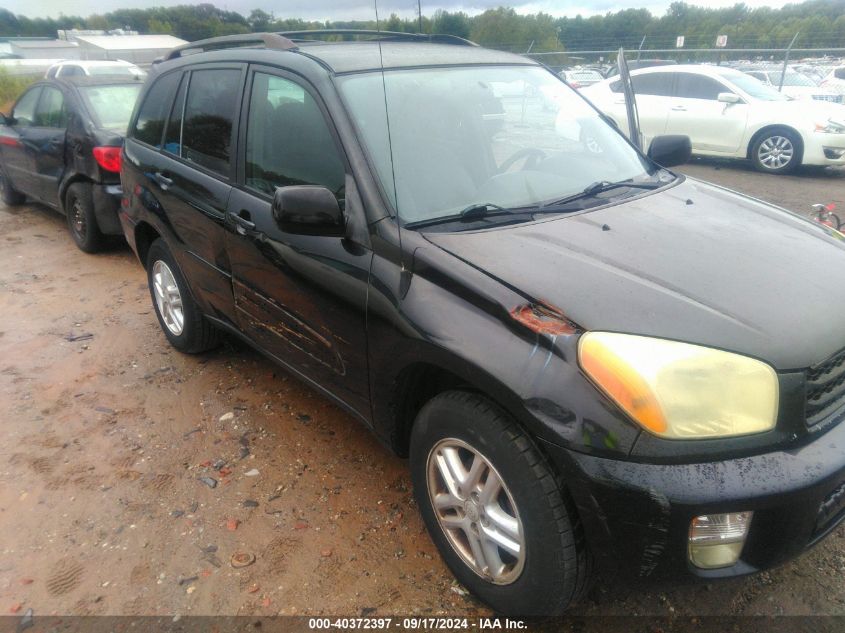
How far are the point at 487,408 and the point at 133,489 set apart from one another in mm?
1876

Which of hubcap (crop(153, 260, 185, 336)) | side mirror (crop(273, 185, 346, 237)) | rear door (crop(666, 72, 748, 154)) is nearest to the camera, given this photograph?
side mirror (crop(273, 185, 346, 237))

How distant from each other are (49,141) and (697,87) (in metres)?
9.47

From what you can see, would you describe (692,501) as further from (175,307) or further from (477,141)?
(175,307)

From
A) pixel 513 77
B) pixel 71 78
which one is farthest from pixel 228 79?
pixel 71 78

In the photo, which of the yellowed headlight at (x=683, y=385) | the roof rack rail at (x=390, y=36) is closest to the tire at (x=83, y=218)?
the roof rack rail at (x=390, y=36)

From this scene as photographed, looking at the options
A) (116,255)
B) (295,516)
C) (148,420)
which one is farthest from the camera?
(116,255)

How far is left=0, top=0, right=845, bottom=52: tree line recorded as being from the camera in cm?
335

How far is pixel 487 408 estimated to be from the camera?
186 centimetres

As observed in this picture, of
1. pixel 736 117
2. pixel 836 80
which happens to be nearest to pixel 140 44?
pixel 736 117

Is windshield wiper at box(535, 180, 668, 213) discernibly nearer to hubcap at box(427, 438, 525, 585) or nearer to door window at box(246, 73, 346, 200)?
door window at box(246, 73, 346, 200)

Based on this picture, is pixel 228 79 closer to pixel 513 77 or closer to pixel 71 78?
pixel 513 77

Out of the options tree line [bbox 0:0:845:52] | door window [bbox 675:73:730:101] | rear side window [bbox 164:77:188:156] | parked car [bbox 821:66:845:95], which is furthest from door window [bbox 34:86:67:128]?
parked car [bbox 821:66:845:95]

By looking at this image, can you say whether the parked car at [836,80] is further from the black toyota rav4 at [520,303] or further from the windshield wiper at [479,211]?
the windshield wiper at [479,211]

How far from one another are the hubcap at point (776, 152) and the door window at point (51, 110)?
378 inches
